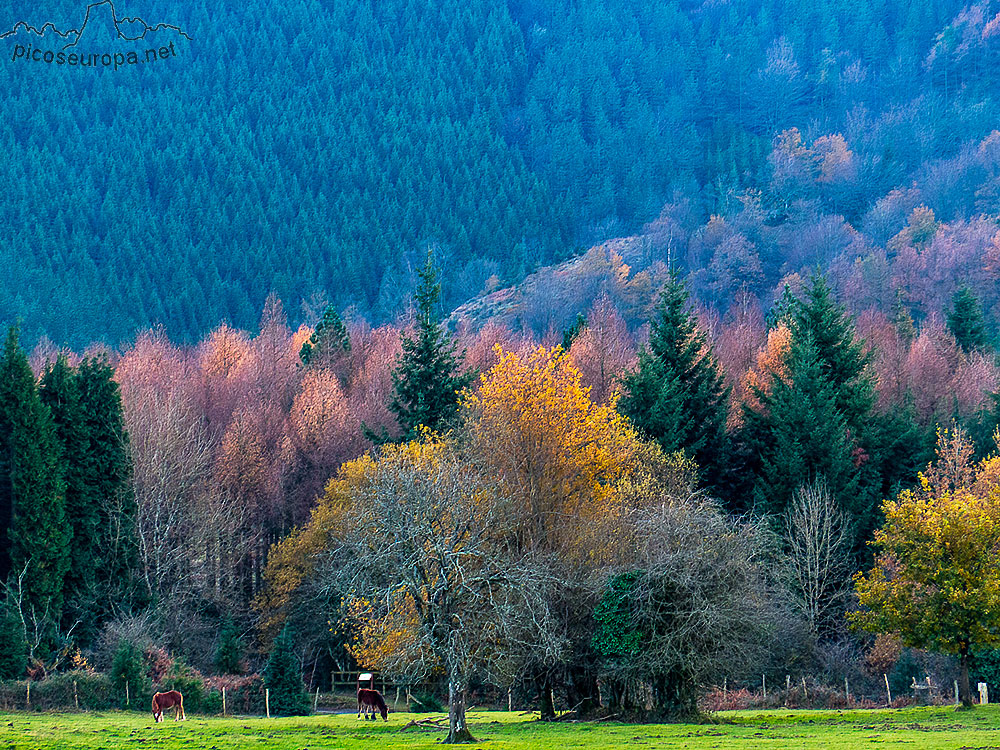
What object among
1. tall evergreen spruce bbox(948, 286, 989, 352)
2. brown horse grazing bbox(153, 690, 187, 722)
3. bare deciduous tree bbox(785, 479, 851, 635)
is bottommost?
brown horse grazing bbox(153, 690, 187, 722)

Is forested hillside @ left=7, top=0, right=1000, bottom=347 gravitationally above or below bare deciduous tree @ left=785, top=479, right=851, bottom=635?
above

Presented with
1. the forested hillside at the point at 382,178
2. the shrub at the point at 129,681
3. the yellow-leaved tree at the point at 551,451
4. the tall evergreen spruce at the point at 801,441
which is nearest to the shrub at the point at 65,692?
the shrub at the point at 129,681

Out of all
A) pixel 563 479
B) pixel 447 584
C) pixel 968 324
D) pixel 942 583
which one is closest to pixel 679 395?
pixel 563 479

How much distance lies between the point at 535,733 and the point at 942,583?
15.1 m

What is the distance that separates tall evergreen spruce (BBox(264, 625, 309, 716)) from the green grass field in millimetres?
7194

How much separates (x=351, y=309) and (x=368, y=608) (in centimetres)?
11038

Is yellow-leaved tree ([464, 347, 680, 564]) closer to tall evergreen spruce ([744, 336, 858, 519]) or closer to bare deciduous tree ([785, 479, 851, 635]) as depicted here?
bare deciduous tree ([785, 479, 851, 635])

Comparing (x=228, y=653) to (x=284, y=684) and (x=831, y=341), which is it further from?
(x=831, y=341)

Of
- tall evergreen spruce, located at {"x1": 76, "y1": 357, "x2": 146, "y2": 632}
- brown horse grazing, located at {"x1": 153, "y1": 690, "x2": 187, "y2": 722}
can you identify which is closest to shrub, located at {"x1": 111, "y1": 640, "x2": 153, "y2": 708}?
brown horse grazing, located at {"x1": 153, "y1": 690, "x2": 187, "y2": 722}

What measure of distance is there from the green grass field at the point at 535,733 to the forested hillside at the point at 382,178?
8371 cm

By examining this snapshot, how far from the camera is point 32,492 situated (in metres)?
50.9

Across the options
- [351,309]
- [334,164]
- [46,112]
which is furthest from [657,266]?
[46,112]

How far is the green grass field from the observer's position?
24969mm

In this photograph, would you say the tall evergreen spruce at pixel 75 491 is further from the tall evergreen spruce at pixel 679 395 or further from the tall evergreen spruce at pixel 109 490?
the tall evergreen spruce at pixel 679 395
